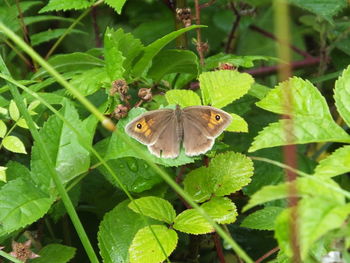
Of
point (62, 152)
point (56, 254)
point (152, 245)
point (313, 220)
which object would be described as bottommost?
point (56, 254)

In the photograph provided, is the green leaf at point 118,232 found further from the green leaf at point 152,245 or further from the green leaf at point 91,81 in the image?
the green leaf at point 91,81

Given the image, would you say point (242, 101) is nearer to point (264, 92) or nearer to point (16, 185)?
point (264, 92)

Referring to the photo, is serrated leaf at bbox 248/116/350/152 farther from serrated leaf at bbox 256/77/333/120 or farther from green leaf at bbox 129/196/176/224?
green leaf at bbox 129/196/176/224

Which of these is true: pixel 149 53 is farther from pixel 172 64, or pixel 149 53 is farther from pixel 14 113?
pixel 14 113

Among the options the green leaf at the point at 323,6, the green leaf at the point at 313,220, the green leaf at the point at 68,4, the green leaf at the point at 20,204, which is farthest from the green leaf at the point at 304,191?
the green leaf at the point at 323,6

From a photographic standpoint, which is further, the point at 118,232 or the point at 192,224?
the point at 118,232

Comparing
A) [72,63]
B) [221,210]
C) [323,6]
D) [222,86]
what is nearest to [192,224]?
[221,210]
